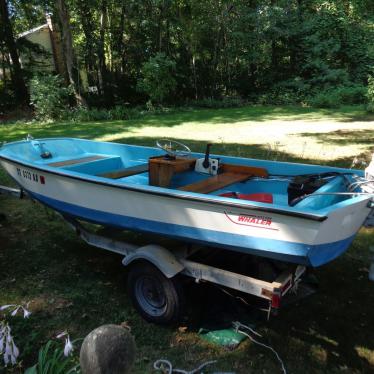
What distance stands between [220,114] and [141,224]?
12294 millimetres

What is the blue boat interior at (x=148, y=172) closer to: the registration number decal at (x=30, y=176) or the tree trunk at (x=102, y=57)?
the registration number decal at (x=30, y=176)

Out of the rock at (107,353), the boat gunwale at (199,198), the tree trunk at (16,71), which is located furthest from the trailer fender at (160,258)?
the tree trunk at (16,71)

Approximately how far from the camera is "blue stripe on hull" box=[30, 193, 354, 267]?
7.82ft

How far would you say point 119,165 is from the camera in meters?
5.04

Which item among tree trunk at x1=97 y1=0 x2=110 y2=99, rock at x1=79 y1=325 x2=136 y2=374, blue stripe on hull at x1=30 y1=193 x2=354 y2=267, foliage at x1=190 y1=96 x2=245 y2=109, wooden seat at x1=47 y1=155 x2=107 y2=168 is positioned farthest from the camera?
foliage at x1=190 y1=96 x2=245 y2=109

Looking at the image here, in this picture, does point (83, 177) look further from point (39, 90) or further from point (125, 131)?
point (39, 90)

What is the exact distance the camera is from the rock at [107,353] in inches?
38.6

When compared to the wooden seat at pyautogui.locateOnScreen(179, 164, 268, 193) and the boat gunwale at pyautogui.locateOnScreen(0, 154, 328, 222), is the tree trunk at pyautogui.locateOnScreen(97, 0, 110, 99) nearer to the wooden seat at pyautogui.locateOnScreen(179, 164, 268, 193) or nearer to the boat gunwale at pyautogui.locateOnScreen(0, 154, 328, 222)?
the wooden seat at pyautogui.locateOnScreen(179, 164, 268, 193)

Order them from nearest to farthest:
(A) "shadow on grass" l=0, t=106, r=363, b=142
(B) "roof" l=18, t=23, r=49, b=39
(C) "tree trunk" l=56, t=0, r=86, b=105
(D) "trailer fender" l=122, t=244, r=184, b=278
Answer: (D) "trailer fender" l=122, t=244, r=184, b=278 → (A) "shadow on grass" l=0, t=106, r=363, b=142 → (C) "tree trunk" l=56, t=0, r=86, b=105 → (B) "roof" l=18, t=23, r=49, b=39

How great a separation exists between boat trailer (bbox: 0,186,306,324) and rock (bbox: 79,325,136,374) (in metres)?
1.62

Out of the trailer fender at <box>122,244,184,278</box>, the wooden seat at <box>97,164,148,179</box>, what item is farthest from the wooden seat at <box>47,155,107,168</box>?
the trailer fender at <box>122,244,184,278</box>

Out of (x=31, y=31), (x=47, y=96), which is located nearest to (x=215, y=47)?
(x=47, y=96)

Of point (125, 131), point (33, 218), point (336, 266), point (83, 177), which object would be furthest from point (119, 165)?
point (125, 131)

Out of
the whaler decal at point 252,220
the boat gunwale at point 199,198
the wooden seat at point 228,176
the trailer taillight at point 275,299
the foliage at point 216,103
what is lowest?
the foliage at point 216,103
